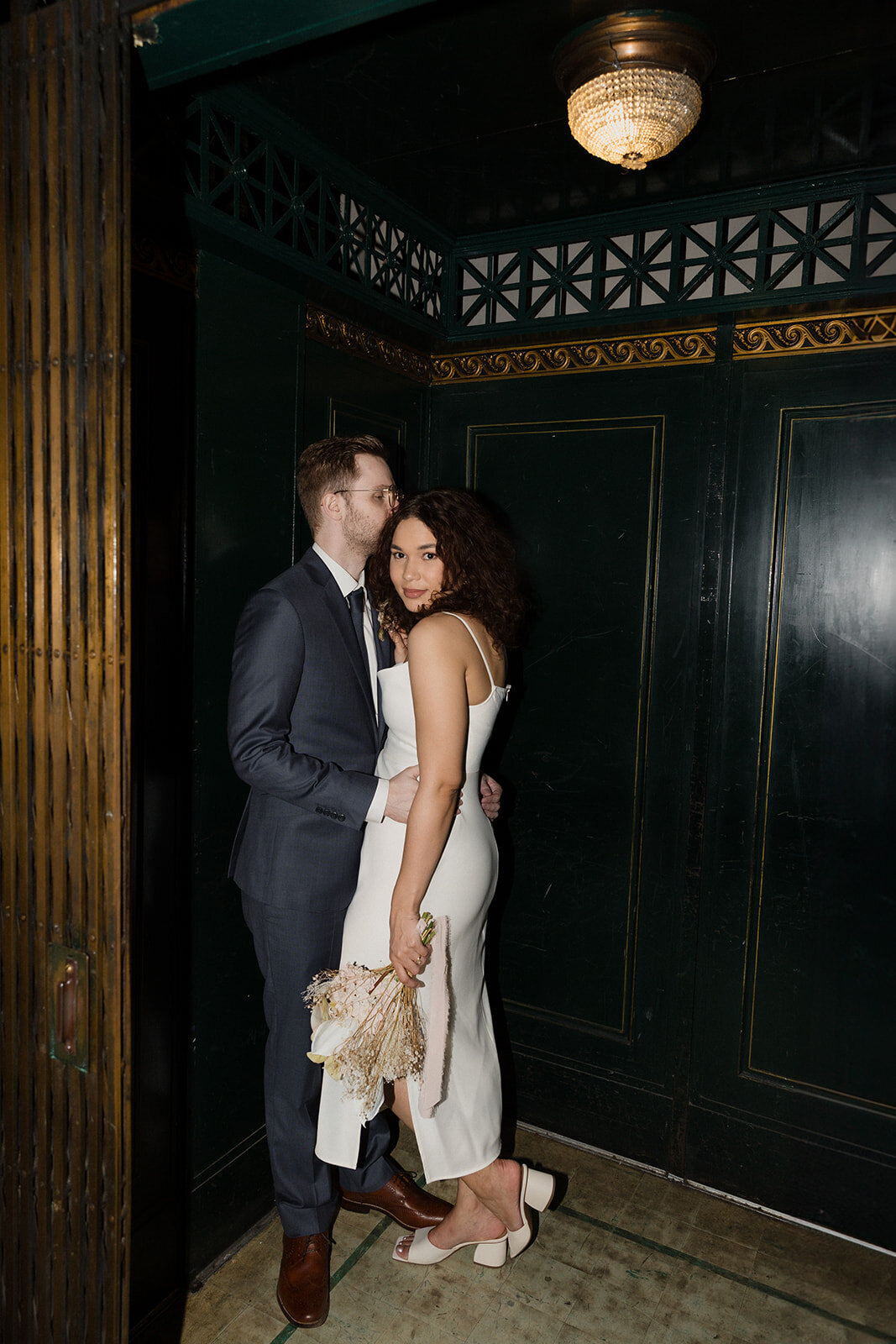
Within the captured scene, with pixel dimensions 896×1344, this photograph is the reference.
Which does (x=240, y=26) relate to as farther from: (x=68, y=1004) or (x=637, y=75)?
(x=68, y=1004)

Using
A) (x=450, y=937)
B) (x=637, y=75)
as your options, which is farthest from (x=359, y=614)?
Result: (x=637, y=75)

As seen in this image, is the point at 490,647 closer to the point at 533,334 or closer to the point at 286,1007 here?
the point at 286,1007

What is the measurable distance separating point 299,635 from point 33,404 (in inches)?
36.7

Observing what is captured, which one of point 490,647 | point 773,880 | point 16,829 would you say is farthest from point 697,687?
point 16,829

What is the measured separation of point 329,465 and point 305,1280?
7.17 feet

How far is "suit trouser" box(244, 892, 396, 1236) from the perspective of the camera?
7.66 ft

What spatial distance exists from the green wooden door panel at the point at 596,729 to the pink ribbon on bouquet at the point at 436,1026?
104 centimetres

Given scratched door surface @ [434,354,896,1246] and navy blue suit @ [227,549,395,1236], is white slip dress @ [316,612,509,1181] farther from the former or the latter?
scratched door surface @ [434,354,896,1246]

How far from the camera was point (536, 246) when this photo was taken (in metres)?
3.10

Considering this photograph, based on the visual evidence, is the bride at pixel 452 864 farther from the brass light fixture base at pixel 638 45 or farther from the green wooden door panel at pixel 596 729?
the brass light fixture base at pixel 638 45

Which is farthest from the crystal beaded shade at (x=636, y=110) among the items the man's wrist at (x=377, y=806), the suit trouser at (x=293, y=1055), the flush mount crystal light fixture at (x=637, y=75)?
the suit trouser at (x=293, y=1055)

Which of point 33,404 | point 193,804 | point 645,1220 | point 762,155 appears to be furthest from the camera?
point 645,1220

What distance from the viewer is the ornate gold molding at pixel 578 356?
9.48ft

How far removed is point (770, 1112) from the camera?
2.88m
